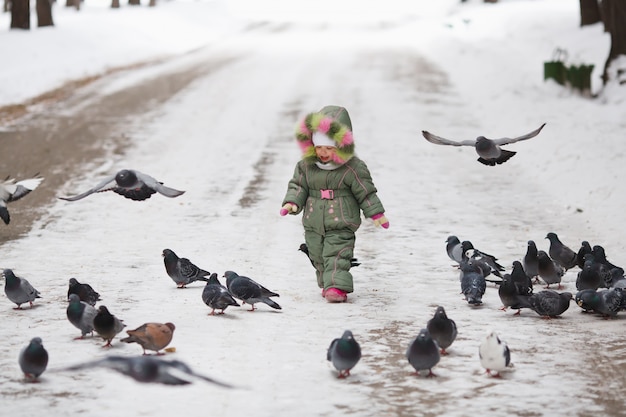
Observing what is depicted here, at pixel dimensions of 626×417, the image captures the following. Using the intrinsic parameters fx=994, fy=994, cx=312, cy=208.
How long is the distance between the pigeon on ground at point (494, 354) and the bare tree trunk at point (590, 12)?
2497cm

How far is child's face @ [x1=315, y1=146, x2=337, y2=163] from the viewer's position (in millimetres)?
8875

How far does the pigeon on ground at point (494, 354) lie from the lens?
20.6ft

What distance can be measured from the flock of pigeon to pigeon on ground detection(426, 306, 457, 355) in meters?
1.69

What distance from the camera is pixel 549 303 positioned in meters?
7.96

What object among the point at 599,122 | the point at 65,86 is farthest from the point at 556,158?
the point at 65,86

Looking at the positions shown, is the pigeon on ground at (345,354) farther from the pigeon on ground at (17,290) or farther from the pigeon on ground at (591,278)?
the pigeon on ground at (17,290)

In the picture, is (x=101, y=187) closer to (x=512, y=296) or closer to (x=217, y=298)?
(x=217, y=298)

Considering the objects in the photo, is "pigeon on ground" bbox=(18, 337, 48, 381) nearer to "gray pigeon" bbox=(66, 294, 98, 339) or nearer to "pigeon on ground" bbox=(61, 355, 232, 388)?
"gray pigeon" bbox=(66, 294, 98, 339)

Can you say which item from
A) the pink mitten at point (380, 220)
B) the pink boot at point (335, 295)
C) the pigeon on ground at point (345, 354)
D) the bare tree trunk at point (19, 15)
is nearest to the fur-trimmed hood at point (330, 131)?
the pink mitten at point (380, 220)

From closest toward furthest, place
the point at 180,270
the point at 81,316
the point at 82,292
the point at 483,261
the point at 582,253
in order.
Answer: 1. the point at 81,316
2. the point at 82,292
3. the point at 180,270
4. the point at 483,261
5. the point at 582,253

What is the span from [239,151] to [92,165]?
271 centimetres

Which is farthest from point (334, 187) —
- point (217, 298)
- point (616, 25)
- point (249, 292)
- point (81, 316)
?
point (616, 25)

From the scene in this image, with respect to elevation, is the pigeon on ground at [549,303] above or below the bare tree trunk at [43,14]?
below

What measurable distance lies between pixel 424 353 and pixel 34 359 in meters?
2.44
